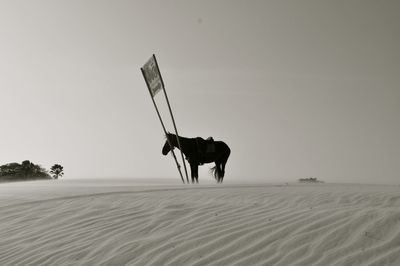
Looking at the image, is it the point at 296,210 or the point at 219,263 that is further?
the point at 296,210

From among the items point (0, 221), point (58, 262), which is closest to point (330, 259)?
point (58, 262)

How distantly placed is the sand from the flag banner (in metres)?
11.2

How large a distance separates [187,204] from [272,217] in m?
1.81

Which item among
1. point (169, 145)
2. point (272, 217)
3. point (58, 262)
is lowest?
point (58, 262)

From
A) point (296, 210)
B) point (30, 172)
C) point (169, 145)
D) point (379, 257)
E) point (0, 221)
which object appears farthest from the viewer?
point (30, 172)

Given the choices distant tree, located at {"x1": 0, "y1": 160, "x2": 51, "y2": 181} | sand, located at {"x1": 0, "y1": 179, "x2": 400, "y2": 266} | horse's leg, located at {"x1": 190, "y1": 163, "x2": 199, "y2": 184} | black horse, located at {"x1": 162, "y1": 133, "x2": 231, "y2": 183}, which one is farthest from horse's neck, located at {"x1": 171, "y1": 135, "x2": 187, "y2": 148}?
distant tree, located at {"x1": 0, "y1": 160, "x2": 51, "y2": 181}

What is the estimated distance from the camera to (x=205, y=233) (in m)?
5.09

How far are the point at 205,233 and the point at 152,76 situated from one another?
14.0 m

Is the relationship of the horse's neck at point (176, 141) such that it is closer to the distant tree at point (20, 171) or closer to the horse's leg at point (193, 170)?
the horse's leg at point (193, 170)

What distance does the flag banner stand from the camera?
18.3 m

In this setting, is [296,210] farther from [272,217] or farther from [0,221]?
[0,221]

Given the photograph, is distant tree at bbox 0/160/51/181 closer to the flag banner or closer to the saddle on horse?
the flag banner

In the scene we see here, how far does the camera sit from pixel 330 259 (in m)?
3.97

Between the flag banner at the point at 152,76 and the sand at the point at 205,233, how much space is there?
11196 mm
